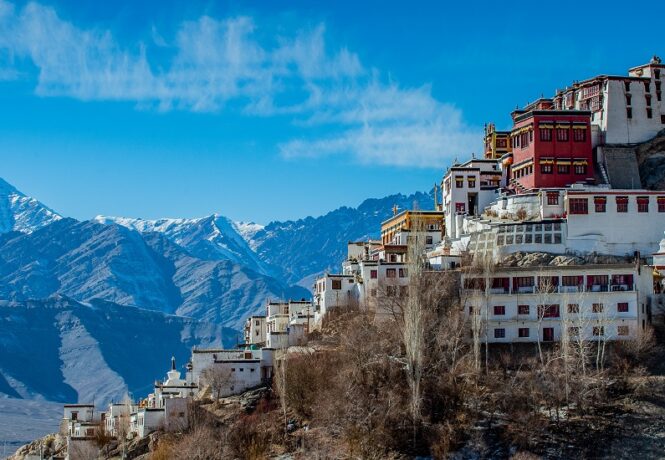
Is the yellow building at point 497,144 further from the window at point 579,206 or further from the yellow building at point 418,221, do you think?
the window at point 579,206

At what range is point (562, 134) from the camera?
10131 cm

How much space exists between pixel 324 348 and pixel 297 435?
8.96 meters

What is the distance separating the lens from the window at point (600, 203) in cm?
9231

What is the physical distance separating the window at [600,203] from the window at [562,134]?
10236 mm

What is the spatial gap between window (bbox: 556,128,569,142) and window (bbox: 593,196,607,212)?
10236 mm

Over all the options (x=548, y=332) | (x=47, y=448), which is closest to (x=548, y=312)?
(x=548, y=332)

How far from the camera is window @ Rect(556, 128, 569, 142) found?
332 feet

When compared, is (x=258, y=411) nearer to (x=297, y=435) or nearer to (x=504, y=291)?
(x=297, y=435)

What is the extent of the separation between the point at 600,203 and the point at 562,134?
36.1 ft

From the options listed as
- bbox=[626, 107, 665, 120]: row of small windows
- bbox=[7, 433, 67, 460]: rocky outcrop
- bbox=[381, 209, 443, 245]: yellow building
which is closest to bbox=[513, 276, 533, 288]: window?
bbox=[381, 209, 443, 245]: yellow building

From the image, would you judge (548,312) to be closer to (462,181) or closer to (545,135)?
(545,135)

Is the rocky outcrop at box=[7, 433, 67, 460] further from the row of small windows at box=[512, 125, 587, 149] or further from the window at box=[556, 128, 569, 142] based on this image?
the window at box=[556, 128, 569, 142]

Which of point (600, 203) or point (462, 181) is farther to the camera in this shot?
point (462, 181)

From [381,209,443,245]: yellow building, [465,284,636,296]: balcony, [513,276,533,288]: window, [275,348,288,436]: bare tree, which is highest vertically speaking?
[381,209,443,245]: yellow building
